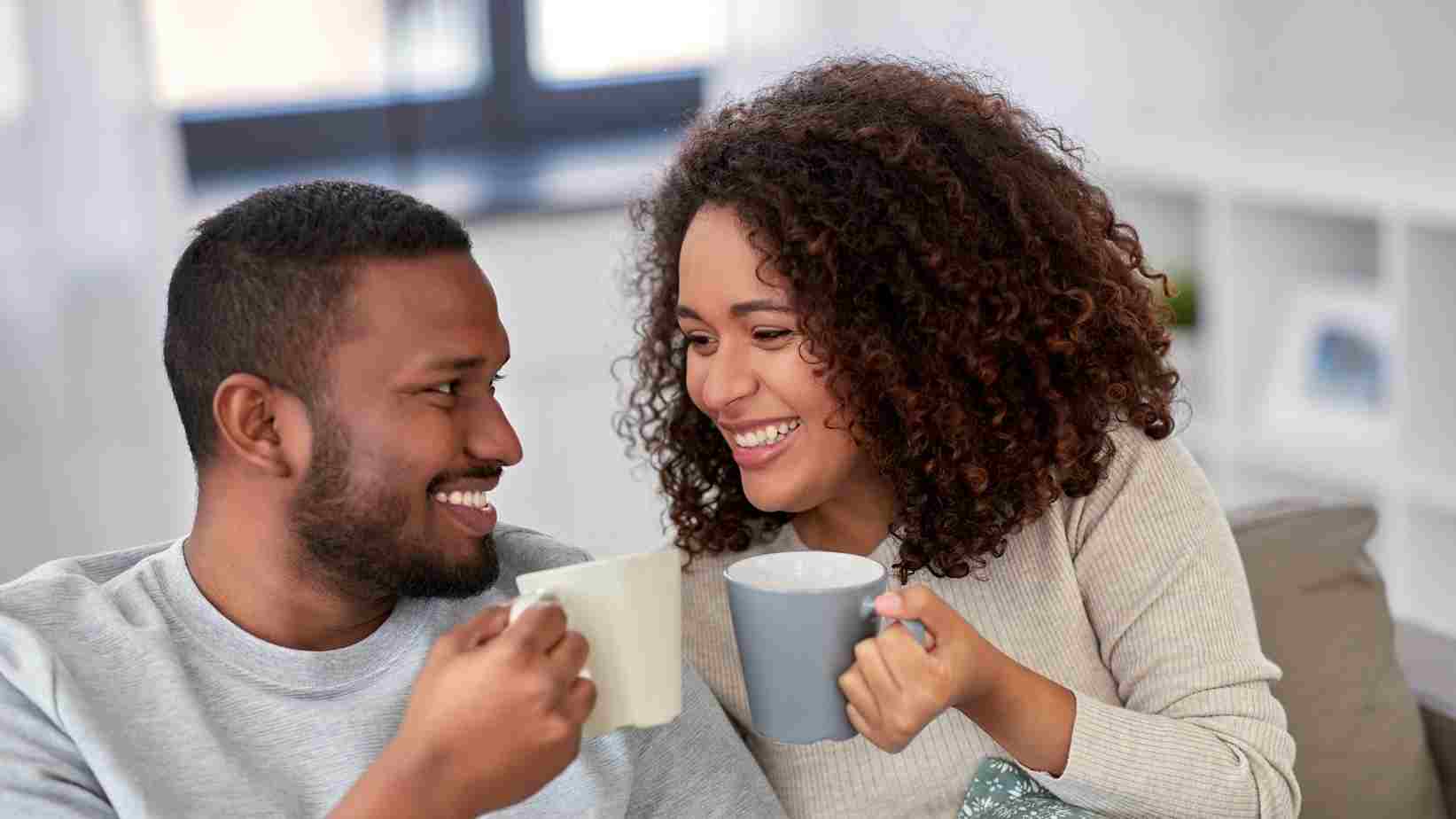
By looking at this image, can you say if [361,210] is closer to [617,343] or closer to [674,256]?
[674,256]

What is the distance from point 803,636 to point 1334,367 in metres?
2.23

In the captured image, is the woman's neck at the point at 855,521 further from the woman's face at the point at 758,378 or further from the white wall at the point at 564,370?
the white wall at the point at 564,370

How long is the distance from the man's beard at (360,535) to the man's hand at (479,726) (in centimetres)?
19

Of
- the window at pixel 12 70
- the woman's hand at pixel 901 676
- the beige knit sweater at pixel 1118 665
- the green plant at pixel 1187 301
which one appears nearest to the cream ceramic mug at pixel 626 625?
the woman's hand at pixel 901 676

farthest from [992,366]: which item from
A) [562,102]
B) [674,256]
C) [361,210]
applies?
[562,102]

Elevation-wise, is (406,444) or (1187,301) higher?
(406,444)

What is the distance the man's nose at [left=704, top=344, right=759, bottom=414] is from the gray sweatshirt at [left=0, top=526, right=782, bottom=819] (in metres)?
0.23

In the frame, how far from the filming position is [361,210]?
1220 millimetres

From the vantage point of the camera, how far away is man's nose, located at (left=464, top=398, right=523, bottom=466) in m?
1.20

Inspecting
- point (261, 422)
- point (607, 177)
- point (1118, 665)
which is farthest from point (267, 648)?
point (607, 177)

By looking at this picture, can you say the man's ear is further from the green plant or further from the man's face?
the green plant

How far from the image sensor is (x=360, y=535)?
1.19m

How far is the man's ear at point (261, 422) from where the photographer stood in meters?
1.18

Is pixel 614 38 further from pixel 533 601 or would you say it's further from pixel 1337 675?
pixel 533 601
